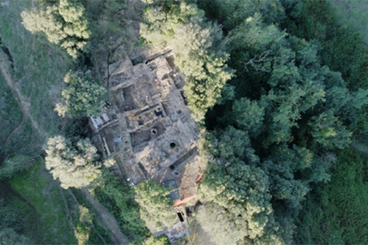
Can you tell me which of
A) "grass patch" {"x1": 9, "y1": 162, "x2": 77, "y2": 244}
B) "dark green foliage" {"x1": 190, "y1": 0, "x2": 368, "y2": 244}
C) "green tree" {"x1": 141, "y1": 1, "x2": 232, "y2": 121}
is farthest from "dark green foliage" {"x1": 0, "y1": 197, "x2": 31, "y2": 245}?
"green tree" {"x1": 141, "y1": 1, "x2": 232, "y2": 121}

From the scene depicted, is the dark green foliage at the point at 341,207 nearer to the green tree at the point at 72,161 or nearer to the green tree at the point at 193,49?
the green tree at the point at 193,49

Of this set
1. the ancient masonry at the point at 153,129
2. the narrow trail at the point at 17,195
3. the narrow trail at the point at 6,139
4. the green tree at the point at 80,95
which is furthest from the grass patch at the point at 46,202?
the green tree at the point at 80,95

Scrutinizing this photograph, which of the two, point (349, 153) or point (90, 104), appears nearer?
point (90, 104)

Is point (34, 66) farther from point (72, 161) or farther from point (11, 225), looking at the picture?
point (11, 225)

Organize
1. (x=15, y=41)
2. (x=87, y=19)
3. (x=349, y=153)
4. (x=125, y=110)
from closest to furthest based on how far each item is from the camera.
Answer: (x=87, y=19) → (x=125, y=110) → (x=15, y=41) → (x=349, y=153)

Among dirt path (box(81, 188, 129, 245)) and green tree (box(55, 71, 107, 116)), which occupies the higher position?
green tree (box(55, 71, 107, 116))

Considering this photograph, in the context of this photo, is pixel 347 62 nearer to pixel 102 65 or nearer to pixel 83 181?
pixel 102 65

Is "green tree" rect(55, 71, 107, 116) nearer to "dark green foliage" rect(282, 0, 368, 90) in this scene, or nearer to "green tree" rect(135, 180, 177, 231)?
"green tree" rect(135, 180, 177, 231)

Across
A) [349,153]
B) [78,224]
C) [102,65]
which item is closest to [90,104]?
[102,65]
